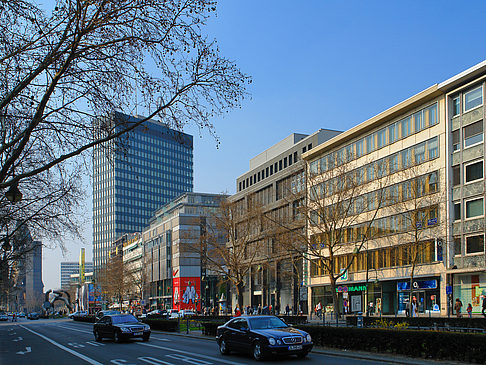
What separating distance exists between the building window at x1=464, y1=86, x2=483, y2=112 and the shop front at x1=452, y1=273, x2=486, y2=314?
47.5 feet

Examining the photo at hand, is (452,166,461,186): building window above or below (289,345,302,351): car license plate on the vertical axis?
above

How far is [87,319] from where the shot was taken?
7675 centimetres

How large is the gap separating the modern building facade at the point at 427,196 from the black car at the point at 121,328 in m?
16.5

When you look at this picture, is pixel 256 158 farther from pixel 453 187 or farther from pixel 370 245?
pixel 453 187

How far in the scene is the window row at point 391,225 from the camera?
48188 mm

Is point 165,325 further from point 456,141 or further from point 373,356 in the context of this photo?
point 456,141

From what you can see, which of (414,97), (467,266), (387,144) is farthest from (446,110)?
(467,266)

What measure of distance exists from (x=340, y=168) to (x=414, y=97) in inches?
488

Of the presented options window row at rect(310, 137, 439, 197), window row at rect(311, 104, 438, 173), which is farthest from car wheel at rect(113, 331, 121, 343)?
window row at rect(311, 104, 438, 173)

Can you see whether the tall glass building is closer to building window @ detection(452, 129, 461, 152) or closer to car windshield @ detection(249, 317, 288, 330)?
building window @ detection(452, 129, 461, 152)

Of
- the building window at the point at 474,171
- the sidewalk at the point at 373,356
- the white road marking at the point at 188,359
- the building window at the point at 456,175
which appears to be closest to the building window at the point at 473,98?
the building window at the point at 474,171

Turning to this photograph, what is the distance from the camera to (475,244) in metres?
49.6

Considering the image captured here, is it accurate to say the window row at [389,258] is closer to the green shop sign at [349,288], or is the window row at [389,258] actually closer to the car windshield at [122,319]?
the green shop sign at [349,288]

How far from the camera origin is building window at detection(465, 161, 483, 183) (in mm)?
49844
